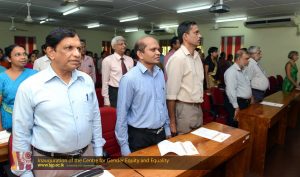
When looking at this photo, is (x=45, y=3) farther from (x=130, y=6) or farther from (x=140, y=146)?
(x=140, y=146)

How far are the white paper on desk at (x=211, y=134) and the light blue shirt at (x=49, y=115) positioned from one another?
3.52 feet

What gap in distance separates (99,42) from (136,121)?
11.5 m

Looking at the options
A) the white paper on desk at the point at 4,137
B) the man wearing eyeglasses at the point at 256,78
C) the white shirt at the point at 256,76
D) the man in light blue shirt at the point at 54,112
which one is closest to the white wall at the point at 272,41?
the man wearing eyeglasses at the point at 256,78

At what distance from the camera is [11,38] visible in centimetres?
988

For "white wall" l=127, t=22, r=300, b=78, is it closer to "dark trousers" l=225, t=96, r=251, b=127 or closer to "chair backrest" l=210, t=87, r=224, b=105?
"chair backrest" l=210, t=87, r=224, b=105

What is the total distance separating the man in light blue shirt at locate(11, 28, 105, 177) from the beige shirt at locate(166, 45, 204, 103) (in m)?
0.94

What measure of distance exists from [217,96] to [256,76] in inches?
29.1

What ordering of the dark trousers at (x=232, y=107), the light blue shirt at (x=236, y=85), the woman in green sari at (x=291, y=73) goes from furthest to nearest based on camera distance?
the woman in green sari at (x=291, y=73) < the dark trousers at (x=232, y=107) < the light blue shirt at (x=236, y=85)

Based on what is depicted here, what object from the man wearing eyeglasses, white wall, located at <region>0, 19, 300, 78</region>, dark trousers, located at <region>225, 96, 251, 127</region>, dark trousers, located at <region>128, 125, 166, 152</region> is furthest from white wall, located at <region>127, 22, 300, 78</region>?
dark trousers, located at <region>128, 125, 166, 152</region>

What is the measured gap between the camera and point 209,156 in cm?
164

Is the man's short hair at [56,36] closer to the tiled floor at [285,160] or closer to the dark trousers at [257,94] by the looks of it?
the tiled floor at [285,160]

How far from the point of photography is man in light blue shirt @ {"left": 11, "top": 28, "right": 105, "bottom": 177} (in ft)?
4.18

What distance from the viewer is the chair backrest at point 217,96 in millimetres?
4044

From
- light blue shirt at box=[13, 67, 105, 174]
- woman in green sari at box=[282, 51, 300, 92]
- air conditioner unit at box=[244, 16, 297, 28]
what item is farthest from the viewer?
air conditioner unit at box=[244, 16, 297, 28]
